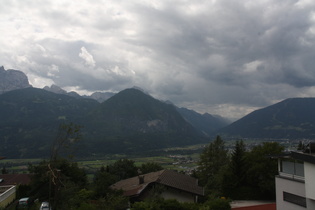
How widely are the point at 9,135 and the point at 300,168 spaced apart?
21121cm

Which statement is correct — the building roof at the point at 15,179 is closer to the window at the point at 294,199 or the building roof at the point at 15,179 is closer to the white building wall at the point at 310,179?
the window at the point at 294,199

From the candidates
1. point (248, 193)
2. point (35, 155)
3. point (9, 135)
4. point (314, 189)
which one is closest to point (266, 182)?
point (248, 193)

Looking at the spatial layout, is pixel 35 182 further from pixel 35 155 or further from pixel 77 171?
pixel 35 155

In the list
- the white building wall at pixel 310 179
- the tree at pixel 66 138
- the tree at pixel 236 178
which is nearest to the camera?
the tree at pixel 66 138

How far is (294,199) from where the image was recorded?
16.1m

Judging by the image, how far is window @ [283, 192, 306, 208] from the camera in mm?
15359

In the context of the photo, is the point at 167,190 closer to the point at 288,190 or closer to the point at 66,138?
the point at 288,190

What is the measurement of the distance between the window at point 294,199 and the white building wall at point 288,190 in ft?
0.58

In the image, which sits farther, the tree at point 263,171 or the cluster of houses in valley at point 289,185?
the tree at point 263,171

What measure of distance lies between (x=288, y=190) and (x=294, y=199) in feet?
1.98

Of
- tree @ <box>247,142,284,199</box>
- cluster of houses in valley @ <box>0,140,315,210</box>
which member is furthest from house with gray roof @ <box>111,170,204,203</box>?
tree @ <box>247,142,284,199</box>

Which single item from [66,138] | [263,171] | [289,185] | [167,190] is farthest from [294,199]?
[263,171]

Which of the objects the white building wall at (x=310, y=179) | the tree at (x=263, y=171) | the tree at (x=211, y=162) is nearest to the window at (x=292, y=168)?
the white building wall at (x=310, y=179)

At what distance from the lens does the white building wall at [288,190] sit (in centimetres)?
1558
